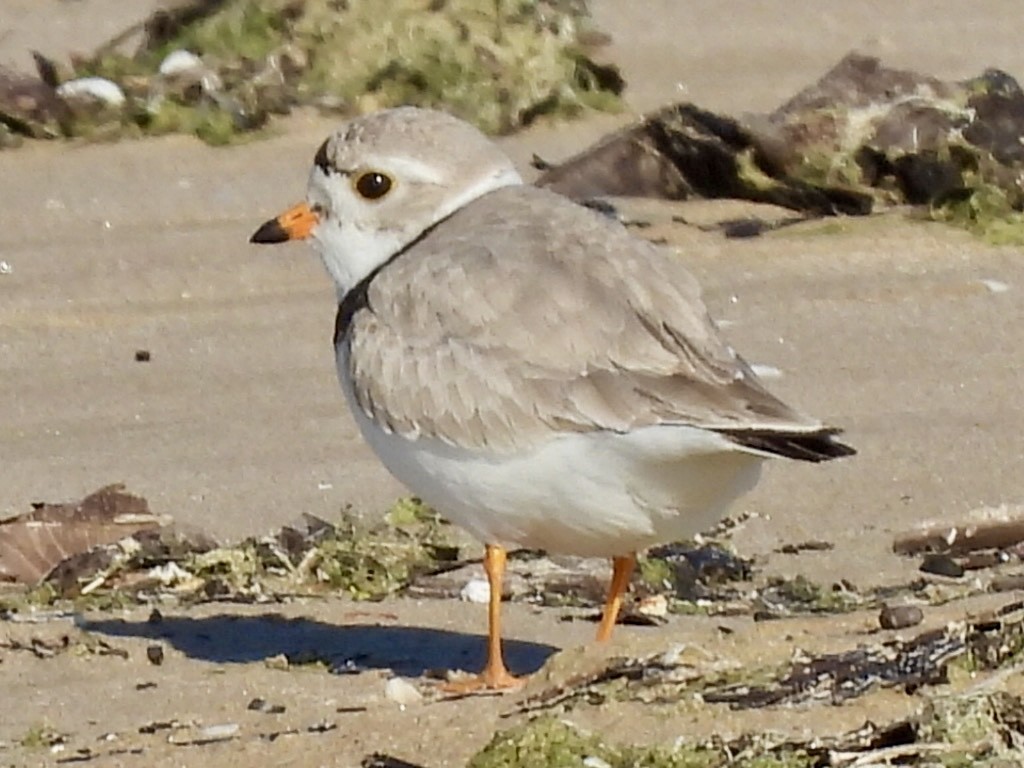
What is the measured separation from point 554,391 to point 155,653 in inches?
39.9

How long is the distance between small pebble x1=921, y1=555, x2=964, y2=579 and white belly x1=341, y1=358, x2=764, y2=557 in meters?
0.77

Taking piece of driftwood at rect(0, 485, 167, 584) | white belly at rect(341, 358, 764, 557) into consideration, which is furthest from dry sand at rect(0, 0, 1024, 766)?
white belly at rect(341, 358, 764, 557)

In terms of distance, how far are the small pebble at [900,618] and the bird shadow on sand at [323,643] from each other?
70cm

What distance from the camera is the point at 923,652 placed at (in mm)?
4020

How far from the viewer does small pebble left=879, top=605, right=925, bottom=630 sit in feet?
14.5

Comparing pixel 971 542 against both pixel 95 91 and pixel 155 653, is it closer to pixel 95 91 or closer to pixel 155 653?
pixel 155 653

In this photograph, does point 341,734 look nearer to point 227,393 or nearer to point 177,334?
point 227,393

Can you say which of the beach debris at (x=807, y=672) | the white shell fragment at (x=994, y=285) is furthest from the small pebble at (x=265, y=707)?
the white shell fragment at (x=994, y=285)

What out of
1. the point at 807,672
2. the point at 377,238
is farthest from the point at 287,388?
the point at 807,672

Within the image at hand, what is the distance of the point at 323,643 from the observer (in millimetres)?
5031

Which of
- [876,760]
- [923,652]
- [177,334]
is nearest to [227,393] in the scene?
[177,334]

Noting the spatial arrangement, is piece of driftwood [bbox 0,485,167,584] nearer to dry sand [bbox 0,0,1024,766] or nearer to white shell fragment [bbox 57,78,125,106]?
dry sand [bbox 0,0,1024,766]

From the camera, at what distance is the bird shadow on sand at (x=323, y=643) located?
4895 millimetres

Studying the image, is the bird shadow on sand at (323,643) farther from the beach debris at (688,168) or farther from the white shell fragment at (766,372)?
the beach debris at (688,168)
